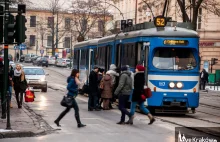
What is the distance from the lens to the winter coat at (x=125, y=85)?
18.2 m

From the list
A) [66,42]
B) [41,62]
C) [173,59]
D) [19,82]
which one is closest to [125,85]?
[173,59]

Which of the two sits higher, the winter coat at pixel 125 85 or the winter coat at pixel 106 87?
the winter coat at pixel 125 85

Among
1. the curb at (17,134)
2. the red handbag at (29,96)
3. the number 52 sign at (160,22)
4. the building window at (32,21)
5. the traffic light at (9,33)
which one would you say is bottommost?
the curb at (17,134)

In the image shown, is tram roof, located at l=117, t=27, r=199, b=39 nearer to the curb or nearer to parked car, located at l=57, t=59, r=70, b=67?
the curb

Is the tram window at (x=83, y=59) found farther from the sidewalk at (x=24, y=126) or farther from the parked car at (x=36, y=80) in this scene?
the sidewalk at (x=24, y=126)

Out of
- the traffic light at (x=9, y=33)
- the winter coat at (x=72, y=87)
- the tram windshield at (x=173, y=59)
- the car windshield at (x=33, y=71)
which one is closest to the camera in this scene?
the traffic light at (x=9, y=33)

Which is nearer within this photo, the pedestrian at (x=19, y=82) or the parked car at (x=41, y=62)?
the pedestrian at (x=19, y=82)

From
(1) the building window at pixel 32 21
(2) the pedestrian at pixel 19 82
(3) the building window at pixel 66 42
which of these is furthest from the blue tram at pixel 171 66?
(1) the building window at pixel 32 21

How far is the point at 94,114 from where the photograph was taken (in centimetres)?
2225

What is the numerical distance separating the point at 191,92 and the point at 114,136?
7.56 metres

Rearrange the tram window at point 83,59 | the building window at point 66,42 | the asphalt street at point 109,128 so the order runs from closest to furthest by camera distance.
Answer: the asphalt street at point 109,128, the tram window at point 83,59, the building window at point 66,42

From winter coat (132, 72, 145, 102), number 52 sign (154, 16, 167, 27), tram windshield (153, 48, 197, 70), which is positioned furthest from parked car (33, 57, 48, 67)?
winter coat (132, 72, 145, 102)

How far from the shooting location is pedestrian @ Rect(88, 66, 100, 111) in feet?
77.2

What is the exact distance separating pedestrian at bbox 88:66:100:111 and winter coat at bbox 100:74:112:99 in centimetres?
31
